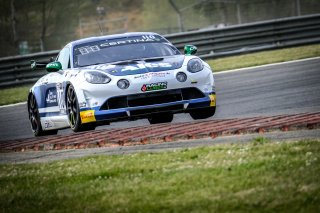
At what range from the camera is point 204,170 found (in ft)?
20.5

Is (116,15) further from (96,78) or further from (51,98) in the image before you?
(96,78)

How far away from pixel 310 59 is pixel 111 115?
10.3 meters

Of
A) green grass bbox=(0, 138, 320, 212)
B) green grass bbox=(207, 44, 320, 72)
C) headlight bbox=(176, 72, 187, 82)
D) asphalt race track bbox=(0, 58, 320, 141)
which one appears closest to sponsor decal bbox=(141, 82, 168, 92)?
headlight bbox=(176, 72, 187, 82)

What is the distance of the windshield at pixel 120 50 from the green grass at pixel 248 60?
7.68 meters

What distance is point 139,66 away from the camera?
10797 mm

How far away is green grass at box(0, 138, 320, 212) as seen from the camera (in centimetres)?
515

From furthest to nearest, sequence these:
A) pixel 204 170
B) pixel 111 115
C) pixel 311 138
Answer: pixel 111 115
pixel 311 138
pixel 204 170

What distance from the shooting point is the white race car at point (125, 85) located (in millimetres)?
10578

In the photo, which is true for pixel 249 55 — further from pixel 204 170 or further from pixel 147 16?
pixel 147 16

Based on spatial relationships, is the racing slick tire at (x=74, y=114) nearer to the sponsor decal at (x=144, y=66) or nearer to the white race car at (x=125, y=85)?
the white race car at (x=125, y=85)

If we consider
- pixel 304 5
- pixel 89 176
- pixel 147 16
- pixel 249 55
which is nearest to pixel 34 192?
pixel 89 176

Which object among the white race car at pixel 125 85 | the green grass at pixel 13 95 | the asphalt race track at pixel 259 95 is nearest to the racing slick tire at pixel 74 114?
the white race car at pixel 125 85

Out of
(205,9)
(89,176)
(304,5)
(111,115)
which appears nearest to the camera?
(89,176)

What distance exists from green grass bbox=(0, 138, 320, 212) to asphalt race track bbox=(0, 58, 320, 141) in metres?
3.90
